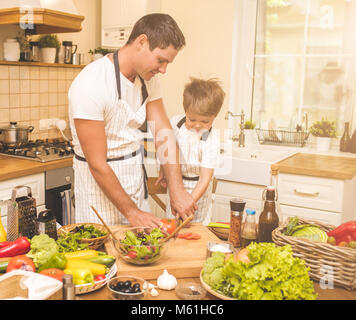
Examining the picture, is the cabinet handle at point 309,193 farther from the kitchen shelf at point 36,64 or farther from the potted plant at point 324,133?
the kitchen shelf at point 36,64

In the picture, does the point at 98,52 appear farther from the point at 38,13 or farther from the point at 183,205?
the point at 183,205

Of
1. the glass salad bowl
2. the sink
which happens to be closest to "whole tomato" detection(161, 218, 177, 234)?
the glass salad bowl

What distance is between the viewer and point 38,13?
2.40 metres

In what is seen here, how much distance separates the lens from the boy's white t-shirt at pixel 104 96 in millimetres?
1418

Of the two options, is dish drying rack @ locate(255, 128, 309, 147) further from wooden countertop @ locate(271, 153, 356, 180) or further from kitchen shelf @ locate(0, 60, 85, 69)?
kitchen shelf @ locate(0, 60, 85, 69)

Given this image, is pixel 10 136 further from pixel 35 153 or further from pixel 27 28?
pixel 27 28

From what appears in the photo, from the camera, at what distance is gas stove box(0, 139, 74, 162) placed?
2410 millimetres

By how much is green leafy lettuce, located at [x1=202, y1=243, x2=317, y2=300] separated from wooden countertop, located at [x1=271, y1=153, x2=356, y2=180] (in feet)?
4.53

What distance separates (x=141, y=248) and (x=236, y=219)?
321 millimetres

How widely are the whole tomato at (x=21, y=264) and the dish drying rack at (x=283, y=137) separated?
7.19 feet

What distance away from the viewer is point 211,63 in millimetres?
3041

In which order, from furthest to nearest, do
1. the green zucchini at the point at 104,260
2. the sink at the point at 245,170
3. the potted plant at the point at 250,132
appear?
the potted plant at the point at 250,132 < the sink at the point at 245,170 < the green zucchini at the point at 104,260

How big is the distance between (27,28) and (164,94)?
3.54 feet

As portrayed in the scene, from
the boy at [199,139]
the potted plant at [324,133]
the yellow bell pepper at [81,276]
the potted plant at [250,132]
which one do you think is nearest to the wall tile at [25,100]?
the boy at [199,139]
